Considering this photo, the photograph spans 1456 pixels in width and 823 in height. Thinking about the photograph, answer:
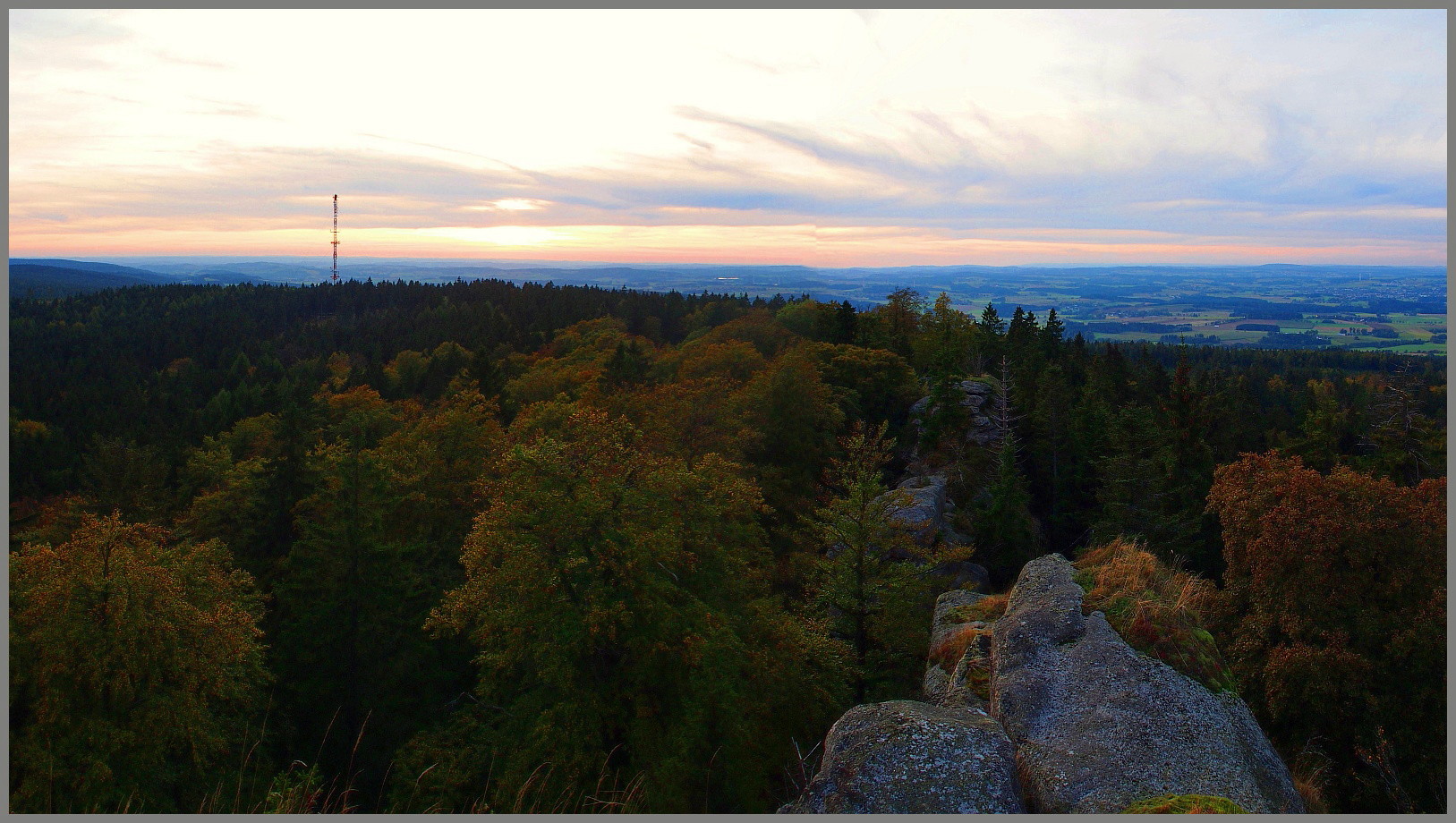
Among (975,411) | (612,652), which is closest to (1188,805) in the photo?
(612,652)

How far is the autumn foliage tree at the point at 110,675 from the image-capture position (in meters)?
14.8

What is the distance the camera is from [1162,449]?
34.9 m

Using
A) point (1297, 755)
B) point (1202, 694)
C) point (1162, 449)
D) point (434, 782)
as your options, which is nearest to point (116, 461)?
point (434, 782)

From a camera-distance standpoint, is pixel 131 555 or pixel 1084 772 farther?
pixel 131 555

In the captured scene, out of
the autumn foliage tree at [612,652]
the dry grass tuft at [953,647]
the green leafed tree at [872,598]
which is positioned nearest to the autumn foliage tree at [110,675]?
the autumn foliage tree at [612,652]

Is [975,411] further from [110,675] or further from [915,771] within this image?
[110,675]

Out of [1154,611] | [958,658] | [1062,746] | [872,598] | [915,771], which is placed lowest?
[872,598]

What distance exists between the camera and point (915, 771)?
336 inches

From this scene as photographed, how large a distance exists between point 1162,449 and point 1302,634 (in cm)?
2138

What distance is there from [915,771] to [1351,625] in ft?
45.3

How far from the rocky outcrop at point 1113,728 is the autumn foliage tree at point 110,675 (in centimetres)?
1715

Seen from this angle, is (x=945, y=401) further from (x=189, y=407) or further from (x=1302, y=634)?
(x=189, y=407)

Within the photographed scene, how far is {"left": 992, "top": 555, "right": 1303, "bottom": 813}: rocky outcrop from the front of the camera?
875 centimetres

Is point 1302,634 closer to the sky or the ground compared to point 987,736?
closer to the ground
